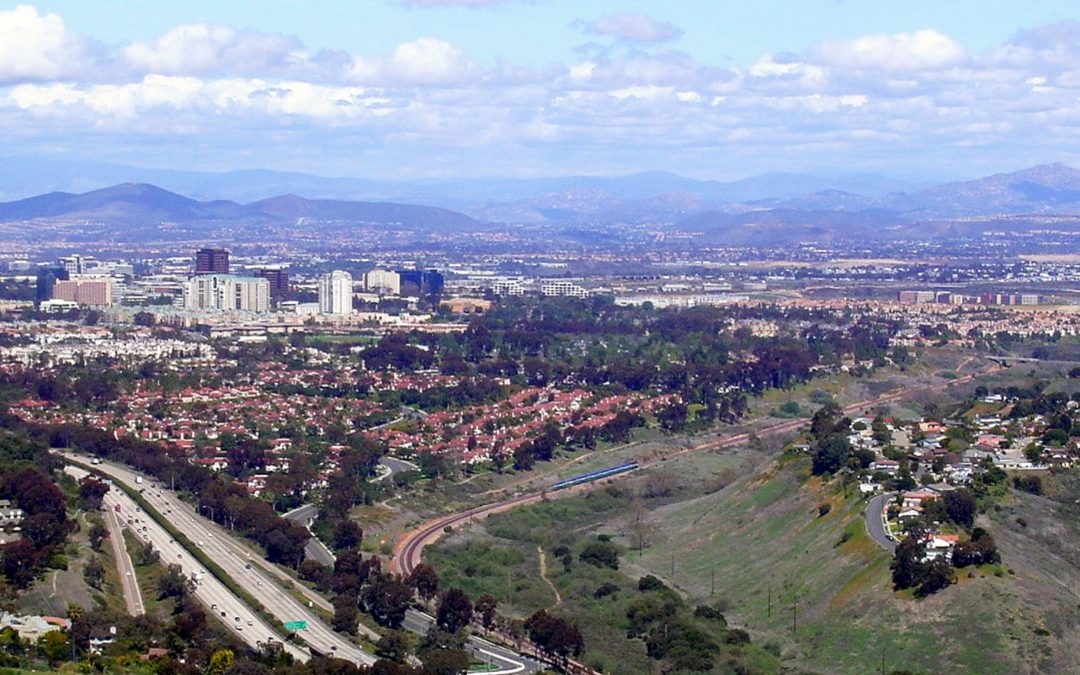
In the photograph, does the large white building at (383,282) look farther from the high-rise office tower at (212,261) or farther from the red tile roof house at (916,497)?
the red tile roof house at (916,497)

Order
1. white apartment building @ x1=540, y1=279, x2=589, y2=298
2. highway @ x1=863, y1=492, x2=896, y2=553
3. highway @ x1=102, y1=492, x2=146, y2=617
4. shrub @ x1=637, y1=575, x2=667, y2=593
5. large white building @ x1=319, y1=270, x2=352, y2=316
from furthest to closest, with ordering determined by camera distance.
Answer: white apartment building @ x1=540, y1=279, x2=589, y2=298 < large white building @ x1=319, y1=270, x2=352, y2=316 < shrub @ x1=637, y1=575, x2=667, y2=593 < highway @ x1=863, y1=492, x2=896, y2=553 < highway @ x1=102, y1=492, x2=146, y2=617

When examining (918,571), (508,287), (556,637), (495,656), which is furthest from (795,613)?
(508,287)

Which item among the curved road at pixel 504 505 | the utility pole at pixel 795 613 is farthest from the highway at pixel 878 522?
the curved road at pixel 504 505

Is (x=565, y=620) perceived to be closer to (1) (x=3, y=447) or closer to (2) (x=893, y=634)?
(2) (x=893, y=634)

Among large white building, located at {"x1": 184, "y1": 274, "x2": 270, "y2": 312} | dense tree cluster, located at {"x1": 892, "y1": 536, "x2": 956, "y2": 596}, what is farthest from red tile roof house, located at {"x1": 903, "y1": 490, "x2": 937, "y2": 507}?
large white building, located at {"x1": 184, "y1": 274, "x2": 270, "y2": 312}

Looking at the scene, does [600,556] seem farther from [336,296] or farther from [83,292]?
[83,292]

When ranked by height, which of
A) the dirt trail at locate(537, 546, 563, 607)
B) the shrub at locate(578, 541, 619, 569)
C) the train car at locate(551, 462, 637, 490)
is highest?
the shrub at locate(578, 541, 619, 569)

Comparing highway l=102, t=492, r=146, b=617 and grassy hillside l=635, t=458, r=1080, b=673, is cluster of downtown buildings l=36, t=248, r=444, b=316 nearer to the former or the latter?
highway l=102, t=492, r=146, b=617
